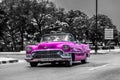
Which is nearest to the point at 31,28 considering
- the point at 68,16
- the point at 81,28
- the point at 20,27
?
the point at 20,27

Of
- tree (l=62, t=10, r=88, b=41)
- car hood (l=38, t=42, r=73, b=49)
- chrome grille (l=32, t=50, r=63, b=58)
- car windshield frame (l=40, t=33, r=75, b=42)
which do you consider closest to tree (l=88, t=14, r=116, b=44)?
tree (l=62, t=10, r=88, b=41)

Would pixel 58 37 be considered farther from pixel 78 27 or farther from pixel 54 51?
pixel 78 27

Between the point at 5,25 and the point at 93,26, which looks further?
the point at 93,26

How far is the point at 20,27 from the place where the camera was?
88.4 m

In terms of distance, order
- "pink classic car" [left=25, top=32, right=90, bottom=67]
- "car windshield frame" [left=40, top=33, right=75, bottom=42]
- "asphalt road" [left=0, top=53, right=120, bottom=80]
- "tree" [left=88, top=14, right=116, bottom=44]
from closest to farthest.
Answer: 1. "asphalt road" [left=0, top=53, right=120, bottom=80]
2. "pink classic car" [left=25, top=32, right=90, bottom=67]
3. "car windshield frame" [left=40, top=33, right=75, bottom=42]
4. "tree" [left=88, top=14, right=116, bottom=44]

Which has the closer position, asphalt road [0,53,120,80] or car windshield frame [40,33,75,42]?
asphalt road [0,53,120,80]

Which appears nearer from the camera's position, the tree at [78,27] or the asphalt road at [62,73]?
the asphalt road at [62,73]

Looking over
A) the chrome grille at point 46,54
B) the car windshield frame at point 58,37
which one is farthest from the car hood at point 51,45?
the car windshield frame at point 58,37

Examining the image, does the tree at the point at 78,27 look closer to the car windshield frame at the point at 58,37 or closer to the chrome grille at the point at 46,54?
the car windshield frame at the point at 58,37

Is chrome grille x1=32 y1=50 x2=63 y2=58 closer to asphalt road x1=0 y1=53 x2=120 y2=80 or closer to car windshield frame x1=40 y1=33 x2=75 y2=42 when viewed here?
asphalt road x1=0 y1=53 x2=120 y2=80

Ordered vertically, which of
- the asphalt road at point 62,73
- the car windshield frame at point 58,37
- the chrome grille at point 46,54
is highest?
the car windshield frame at point 58,37

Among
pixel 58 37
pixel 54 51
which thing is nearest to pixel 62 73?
pixel 54 51

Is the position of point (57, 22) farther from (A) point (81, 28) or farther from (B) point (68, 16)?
(B) point (68, 16)

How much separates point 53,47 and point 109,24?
93.3 m
